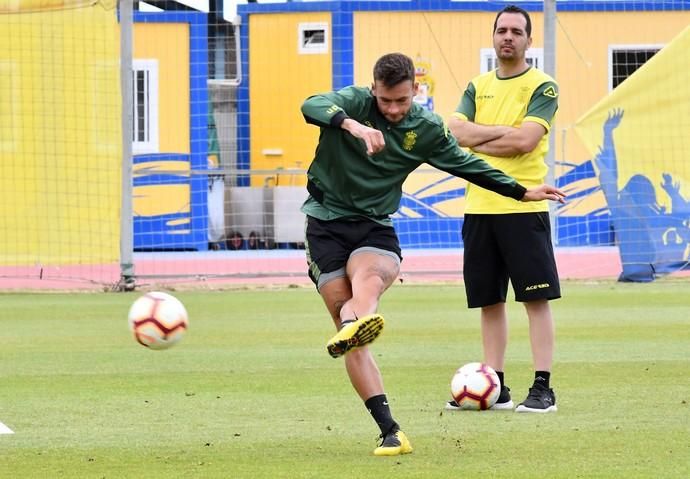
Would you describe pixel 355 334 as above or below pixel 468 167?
below

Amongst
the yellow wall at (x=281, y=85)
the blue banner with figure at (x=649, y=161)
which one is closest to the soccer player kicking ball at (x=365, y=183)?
the blue banner with figure at (x=649, y=161)

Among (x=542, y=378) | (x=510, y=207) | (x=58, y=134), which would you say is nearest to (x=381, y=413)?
(x=542, y=378)

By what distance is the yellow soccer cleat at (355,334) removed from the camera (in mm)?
6164

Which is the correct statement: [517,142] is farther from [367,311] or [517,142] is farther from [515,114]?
[367,311]

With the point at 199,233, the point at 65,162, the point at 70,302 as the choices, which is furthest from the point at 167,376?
the point at 199,233

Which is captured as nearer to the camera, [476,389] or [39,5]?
[476,389]

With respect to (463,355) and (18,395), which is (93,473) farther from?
(463,355)

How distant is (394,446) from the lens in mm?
6523

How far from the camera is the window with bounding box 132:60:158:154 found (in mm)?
22312

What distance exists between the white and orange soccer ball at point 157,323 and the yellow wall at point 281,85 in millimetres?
15833

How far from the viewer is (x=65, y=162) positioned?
1820cm

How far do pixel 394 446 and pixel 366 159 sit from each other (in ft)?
4.69

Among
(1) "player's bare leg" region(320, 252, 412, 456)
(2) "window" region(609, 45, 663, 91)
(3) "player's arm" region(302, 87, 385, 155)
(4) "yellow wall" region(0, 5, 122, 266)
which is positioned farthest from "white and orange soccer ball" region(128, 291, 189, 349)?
(2) "window" region(609, 45, 663, 91)

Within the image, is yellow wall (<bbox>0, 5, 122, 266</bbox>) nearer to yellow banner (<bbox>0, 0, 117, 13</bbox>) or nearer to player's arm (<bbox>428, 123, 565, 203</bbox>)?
yellow banner (<bbox>0, 0, 117, 13</bbox>)
